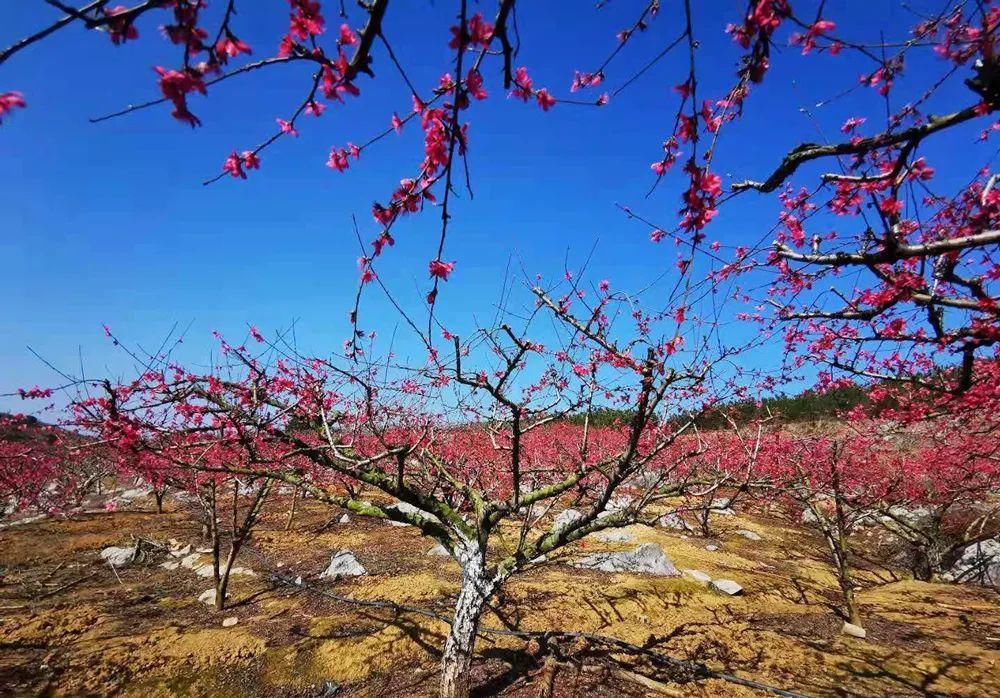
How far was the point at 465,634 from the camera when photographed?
4387 millimetres

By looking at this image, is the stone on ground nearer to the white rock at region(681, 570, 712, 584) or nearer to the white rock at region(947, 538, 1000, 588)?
the white rock at region(681, 570, 712, 584)

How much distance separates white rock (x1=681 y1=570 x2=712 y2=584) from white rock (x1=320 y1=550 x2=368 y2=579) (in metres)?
6.27

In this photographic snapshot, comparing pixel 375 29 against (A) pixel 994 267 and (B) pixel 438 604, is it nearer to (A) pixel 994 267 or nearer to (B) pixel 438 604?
(A) pixel 994 267

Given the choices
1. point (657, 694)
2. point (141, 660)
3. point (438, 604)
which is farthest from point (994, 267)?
point (141, 660)

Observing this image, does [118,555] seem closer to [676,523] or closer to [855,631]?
[855,631]

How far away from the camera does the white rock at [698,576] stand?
28.0 ft

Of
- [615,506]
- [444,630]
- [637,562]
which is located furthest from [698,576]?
[444,630]

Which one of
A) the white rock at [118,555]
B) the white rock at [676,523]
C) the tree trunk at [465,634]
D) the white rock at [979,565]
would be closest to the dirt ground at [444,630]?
the white rock at [118,555]

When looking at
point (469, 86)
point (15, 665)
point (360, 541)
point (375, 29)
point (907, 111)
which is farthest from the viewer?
point (360, 541)

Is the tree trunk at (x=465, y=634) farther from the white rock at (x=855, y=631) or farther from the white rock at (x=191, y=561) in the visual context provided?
the white rock at (x=191, y=561)

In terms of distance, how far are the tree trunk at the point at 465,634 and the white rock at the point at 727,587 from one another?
5.74 meters

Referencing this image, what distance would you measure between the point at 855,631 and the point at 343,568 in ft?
27.5

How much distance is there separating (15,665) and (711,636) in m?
9.05

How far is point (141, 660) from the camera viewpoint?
585 cm
